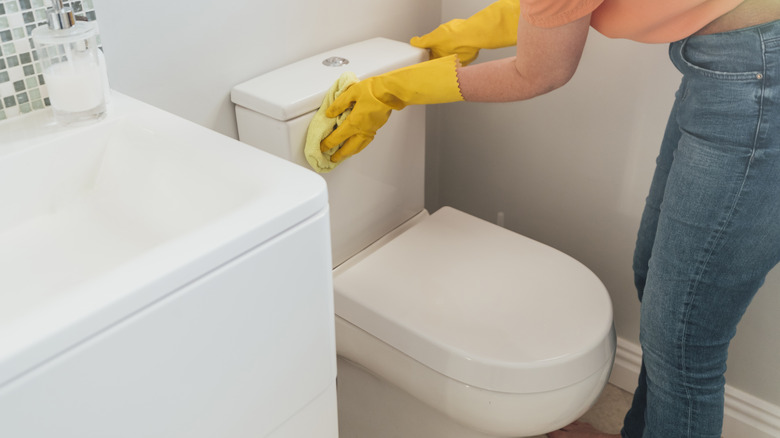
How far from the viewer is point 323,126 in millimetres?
1089

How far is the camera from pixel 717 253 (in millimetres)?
947

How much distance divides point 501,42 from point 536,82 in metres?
0.28

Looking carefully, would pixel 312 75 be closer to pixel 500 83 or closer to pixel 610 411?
pixel 500 83

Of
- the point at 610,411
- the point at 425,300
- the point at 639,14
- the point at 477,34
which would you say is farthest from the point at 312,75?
the point at 610,411

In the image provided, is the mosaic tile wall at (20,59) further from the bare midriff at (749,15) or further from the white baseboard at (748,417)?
the white baseboard at (748,417)

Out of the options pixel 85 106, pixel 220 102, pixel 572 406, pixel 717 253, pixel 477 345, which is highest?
pixel 85 106

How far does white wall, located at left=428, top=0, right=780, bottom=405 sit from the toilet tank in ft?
0.91

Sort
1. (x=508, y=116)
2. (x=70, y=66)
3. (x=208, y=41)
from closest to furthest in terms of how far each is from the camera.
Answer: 1. (x=70, y=66)
2. (x=208, y=41)
3. (x=508, y=116)

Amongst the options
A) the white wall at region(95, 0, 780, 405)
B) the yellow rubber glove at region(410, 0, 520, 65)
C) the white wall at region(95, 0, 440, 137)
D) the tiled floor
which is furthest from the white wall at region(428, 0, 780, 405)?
the white wall at region(95, 0, 440, 137)

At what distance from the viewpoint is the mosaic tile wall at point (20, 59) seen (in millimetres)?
819

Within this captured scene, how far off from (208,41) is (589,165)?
2.62ft

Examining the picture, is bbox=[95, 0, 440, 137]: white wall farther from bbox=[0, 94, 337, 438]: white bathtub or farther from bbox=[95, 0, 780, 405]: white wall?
bbox=[0, 94, 337, 438]: white bathtub

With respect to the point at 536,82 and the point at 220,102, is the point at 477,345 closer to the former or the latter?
the point at 536,82

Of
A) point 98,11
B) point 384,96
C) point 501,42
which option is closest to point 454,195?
point 501,42
